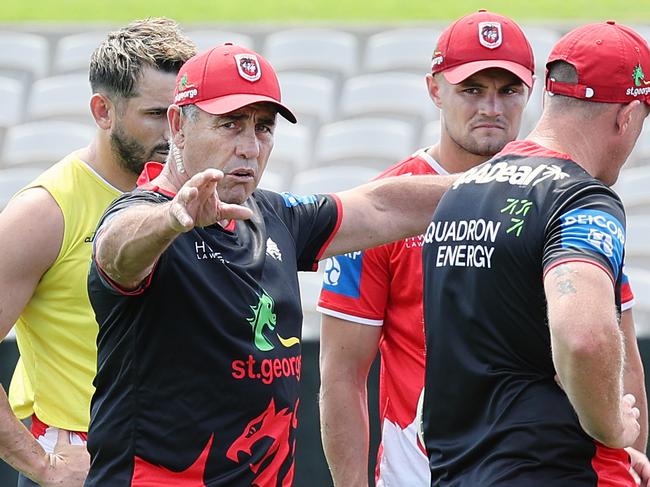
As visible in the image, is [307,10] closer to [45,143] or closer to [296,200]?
[45,143]

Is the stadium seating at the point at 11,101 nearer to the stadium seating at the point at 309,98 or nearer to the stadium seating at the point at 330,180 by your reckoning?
the stadium seating at the point at 309,98

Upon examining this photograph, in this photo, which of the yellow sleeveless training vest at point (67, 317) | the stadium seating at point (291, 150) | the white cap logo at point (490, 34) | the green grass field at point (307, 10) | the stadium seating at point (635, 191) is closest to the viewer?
the yellow sleeveless training vest at point (67, 317)

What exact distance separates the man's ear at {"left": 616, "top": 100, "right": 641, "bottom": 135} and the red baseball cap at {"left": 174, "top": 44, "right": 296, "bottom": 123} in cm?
88

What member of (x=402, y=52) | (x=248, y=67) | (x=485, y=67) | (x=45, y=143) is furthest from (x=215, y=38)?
(x=248, y=67)

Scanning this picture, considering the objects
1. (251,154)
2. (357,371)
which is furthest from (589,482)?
(357,371)

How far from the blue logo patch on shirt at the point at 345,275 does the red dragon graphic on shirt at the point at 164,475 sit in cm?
123

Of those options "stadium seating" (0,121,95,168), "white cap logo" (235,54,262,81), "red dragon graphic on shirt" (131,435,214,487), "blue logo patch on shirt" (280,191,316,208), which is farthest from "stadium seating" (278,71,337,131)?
"red dragon graphic on shirt" (131,435,214,487)

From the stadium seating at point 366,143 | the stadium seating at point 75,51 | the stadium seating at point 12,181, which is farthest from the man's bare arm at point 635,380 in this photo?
the stadium seating at point 75,51

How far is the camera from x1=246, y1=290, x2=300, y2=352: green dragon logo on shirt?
9.99 ft

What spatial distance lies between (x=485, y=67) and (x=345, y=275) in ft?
2.82

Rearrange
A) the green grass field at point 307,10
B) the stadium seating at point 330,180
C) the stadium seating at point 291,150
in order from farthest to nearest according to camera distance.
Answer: the green grass field at point 307,10, the stadium seating at point 291,150, the stadium seating at point 330,180

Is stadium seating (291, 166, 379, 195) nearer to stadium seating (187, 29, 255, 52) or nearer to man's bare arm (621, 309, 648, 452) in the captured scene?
stadium seating (187, 29, 255, 52)

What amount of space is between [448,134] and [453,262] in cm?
118

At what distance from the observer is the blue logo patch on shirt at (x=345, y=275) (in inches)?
160
